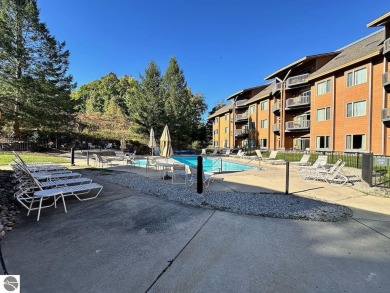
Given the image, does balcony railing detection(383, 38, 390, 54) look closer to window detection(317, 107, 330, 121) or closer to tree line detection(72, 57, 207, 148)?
window detection(317, 107, 330, 121)

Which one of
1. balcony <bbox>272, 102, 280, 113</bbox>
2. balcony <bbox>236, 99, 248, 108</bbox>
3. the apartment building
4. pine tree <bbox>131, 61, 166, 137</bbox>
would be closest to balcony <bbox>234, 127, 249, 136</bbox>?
the apartment building

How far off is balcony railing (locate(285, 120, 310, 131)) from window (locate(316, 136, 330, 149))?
2402 mm

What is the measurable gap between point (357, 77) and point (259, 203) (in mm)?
18894

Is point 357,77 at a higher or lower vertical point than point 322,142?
higher

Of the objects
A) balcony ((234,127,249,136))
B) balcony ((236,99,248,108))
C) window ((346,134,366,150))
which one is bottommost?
window ((346,134,366,150))

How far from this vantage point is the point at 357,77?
19.3 metres

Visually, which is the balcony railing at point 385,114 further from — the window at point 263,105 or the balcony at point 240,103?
the balcony at point 240,103

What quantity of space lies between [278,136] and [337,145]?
945 cm

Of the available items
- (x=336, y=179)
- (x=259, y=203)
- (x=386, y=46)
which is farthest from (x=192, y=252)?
(x=386, y=46)

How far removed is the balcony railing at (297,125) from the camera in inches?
1002

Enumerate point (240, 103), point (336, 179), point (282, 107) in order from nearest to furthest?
point (336, 179)
point (282, 107)
point (240, 103)

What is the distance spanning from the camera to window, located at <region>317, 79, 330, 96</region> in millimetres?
22283

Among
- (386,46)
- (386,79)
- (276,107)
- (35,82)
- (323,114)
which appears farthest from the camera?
(276,107)

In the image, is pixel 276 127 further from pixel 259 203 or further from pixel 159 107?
pixel 259 203
